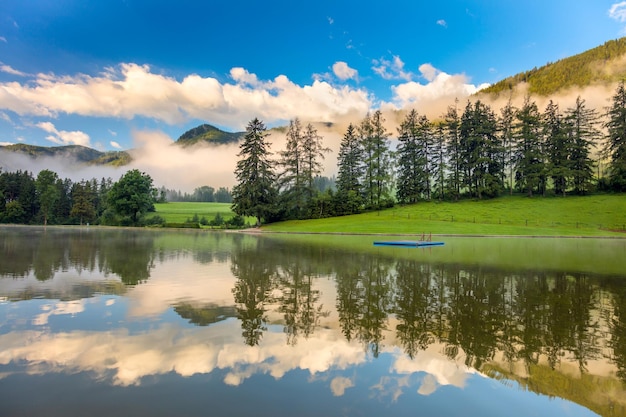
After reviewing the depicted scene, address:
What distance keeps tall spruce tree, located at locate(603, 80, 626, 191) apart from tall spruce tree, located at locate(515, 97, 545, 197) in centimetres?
1084

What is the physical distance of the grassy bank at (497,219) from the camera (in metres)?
46.7

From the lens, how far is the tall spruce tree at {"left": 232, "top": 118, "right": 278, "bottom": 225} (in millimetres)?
60750

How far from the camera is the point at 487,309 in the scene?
9.80 meters

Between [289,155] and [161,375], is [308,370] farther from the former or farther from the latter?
[289,155]

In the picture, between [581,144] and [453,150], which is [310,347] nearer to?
[453,150]

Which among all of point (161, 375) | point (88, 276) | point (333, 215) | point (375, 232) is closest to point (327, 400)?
point (161, 375)

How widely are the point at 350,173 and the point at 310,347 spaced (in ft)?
231

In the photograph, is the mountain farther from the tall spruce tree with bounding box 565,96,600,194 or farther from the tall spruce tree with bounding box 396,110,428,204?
the tall spruce tree with bounding box 396,110,428,204

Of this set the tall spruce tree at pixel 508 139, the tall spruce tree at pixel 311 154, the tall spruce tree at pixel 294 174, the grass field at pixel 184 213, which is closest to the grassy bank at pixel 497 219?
the tall spruce tree at pixel 294 174

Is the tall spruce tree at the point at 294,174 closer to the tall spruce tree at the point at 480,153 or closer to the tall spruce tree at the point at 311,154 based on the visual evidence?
the tall spruce tree at the point at 311,154

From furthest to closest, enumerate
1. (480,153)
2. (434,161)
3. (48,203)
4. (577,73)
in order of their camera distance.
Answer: (577,73), (48,203), (434,161), (480,153)

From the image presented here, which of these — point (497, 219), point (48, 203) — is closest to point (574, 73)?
point (497, 219)

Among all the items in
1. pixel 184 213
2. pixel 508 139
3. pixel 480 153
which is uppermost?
pixel 508 139

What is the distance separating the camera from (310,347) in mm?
6887
